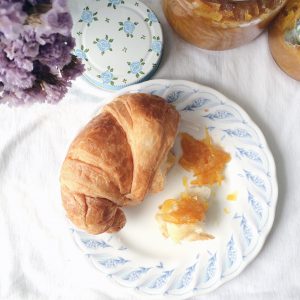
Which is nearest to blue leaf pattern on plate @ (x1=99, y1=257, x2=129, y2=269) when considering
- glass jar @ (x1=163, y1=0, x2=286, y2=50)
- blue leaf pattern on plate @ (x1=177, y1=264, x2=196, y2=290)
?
blue leaf pattern on plate @ (x1=177, y1=264, x2=196, y2=290)

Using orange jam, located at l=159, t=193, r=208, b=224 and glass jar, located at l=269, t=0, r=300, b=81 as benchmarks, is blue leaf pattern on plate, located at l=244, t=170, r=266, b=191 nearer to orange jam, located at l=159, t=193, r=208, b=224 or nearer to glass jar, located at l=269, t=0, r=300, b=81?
orange jam, located at l=159, t=193, r=208, b=224

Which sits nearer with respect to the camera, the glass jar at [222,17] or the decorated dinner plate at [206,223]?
the glass jar at [222,17]

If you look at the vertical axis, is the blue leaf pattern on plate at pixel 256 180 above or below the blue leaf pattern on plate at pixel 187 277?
above

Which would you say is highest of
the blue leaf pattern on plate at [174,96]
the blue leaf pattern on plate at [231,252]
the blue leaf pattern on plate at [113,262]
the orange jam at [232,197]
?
the blue leaf pattern on plate at [174,96]

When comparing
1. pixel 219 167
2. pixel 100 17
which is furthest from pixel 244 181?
pixel 100 17

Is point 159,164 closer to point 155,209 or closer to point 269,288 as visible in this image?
point 155,209

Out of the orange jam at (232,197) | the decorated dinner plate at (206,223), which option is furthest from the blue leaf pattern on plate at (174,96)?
the orange jam at (232,197)

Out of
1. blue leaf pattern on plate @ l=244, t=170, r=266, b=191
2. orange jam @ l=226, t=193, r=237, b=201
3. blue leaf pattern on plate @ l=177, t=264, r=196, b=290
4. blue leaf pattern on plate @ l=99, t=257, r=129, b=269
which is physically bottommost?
blue leaf pattern on plate @ l=99, t=257, r=129, b=269

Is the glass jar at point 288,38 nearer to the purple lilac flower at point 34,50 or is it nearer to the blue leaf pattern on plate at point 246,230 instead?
the blue leaf pattern on plate at point 246,230
